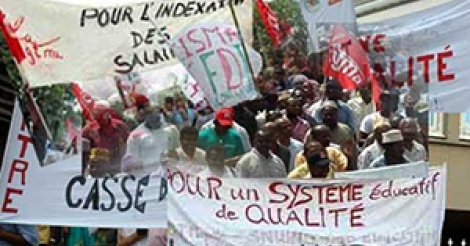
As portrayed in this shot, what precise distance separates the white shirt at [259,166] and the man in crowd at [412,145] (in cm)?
97

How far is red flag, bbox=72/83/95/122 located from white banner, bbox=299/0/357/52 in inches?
Result: 68.1

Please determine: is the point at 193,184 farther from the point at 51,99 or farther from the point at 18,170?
the point at 51,99

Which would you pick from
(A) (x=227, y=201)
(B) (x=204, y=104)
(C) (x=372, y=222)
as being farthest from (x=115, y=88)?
(C) (x=372, y=222)

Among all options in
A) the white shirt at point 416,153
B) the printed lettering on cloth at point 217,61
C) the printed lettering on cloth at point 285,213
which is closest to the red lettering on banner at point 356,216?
the printed lettering on cloth at point 285,213

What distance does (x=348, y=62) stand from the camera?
28.7ft

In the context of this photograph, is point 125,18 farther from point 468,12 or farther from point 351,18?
point 468,12

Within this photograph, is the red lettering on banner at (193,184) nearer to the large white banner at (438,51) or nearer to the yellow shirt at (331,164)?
the yellow shirt at (331,164)

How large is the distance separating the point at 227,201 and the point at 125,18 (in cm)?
146

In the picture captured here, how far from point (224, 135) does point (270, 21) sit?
987mm

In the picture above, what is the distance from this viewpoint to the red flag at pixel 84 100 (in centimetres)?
827

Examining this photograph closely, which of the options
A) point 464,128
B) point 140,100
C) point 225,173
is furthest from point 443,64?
point 464,128

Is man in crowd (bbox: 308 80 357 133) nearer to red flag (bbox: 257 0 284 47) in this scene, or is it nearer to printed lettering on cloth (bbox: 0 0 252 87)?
red flag (bbox: 257 0 284 47)

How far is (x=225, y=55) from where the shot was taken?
308 inches

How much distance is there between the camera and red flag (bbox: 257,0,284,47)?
8.63 metres
